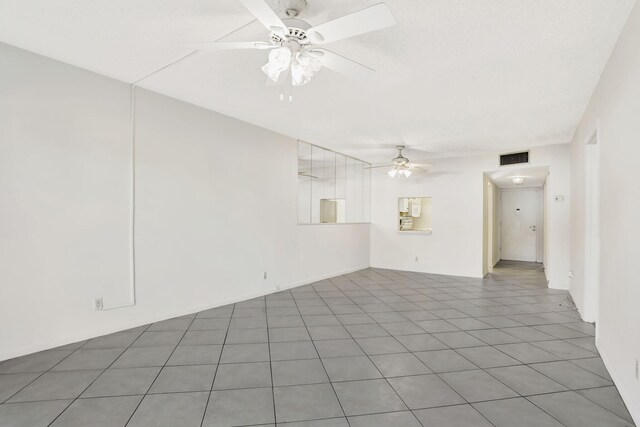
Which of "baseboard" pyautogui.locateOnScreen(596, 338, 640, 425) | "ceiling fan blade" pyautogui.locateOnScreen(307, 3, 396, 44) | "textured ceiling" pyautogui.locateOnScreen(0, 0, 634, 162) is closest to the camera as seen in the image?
"ceiling fan blade" pyautogui.locateOnScreen(307, 3, 396, 44)

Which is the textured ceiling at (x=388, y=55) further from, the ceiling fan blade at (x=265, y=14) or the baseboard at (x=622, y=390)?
the baseboard at (x=622, y=390)

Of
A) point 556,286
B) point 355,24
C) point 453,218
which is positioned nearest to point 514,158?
point 453,218

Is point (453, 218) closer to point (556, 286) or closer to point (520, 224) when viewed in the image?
point (556, 286)

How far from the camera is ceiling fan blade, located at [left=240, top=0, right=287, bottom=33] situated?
157 cm

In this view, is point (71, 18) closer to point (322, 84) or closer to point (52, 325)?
point (322, 84)

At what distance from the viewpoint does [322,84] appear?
322cm

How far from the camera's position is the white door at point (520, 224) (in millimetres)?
9055

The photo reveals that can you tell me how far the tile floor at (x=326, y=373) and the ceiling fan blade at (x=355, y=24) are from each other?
7.72 ft

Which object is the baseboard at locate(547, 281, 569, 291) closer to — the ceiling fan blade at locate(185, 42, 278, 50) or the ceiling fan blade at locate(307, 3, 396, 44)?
the ceiling fan blade at locate(307, 3, 396, 44)

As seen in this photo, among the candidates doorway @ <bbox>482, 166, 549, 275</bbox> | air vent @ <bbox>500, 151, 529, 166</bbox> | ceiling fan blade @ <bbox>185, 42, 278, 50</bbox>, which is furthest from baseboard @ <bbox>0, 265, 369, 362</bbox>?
doorway @ <bbox>482, 166, 549, 275</bbox>

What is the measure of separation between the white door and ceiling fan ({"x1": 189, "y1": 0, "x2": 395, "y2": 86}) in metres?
9.18

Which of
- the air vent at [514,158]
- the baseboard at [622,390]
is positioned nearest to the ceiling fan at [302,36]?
the baseboard at [622,390]

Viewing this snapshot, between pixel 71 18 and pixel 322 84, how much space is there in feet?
6.98

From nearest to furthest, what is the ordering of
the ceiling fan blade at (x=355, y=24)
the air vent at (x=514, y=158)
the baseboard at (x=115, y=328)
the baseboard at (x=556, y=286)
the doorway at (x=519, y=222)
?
the ceiling fan blade at (x=355, y=24) → the baseboard at (x=115, y=328) → the baseboard at (x=556, y=286) → the air vent at (x=514, y=158) → the doorway at (x=519, y=222)
